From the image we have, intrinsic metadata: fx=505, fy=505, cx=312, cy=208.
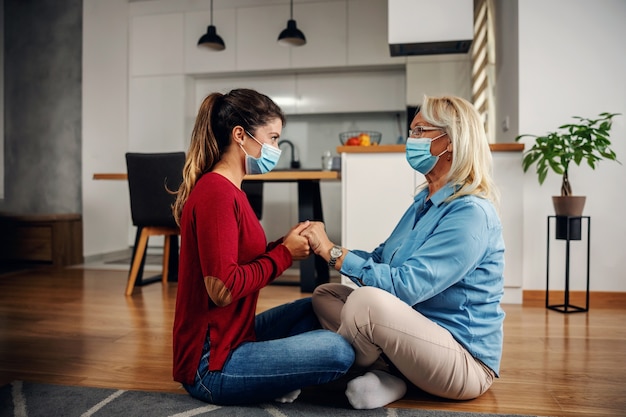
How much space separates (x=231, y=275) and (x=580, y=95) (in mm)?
2679

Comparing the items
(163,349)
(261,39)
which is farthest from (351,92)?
(163,349)

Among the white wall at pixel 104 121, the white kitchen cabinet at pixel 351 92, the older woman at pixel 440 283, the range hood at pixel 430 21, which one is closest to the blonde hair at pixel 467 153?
the older woman at pixel 440 283

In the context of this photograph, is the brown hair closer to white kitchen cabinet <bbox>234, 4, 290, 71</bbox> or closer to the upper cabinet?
the upper cabinet

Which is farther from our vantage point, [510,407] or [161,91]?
[161,91]

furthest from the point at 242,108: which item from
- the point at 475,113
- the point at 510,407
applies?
the point at 510,407

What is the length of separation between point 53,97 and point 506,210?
4106mm

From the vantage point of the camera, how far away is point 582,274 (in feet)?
9.98

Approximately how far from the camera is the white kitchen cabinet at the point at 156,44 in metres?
5.65

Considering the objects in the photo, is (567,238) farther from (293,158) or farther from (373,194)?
(293,158)

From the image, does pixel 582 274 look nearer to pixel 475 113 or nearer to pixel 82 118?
pixel 475 113

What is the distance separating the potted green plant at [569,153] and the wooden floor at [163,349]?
2.00 feet

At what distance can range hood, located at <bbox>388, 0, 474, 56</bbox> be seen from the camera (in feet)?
11.4

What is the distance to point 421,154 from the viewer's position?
4.96ft

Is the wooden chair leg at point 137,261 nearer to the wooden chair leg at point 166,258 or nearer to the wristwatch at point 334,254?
the wooden chair leg at point 166,258
